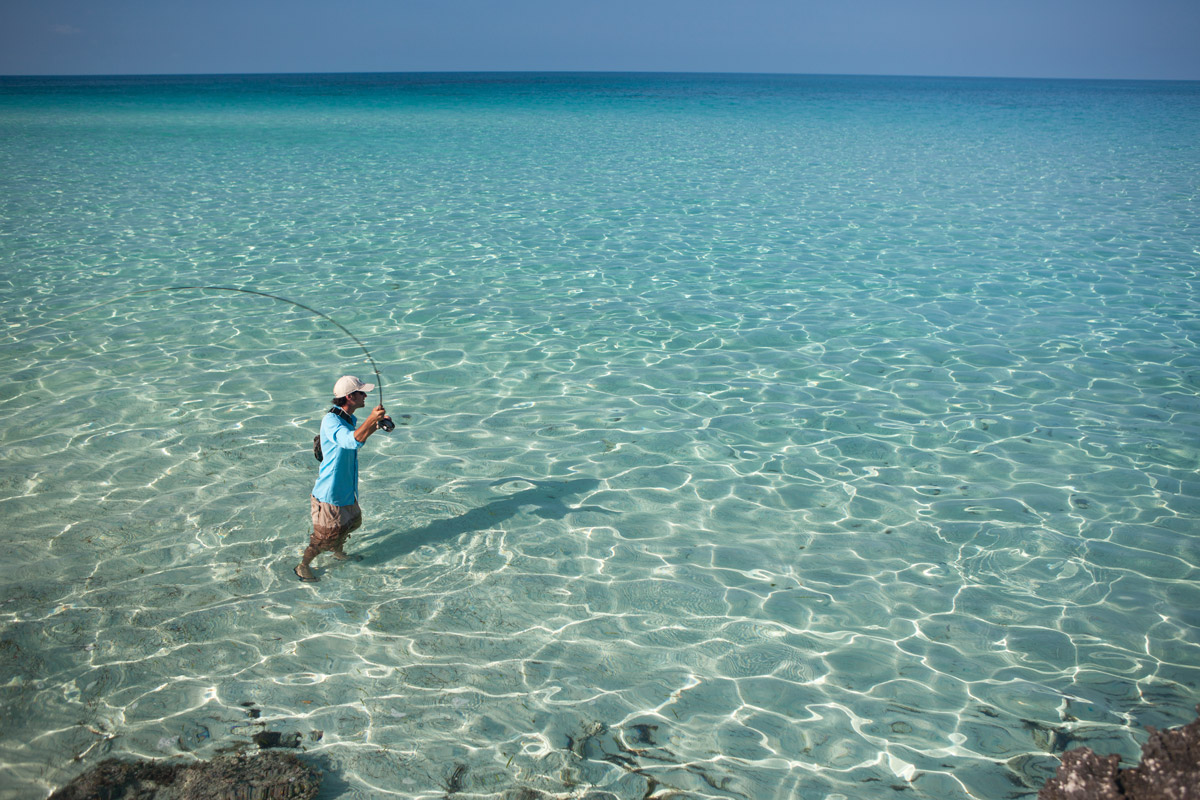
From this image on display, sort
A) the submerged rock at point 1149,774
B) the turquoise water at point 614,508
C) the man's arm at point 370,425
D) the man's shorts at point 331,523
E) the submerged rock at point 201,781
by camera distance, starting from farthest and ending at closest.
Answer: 1. the man's shorts at point 331,523
2. the man's arm at point 370,425
3. the turquoise water at point 614,508
4. the submerged rock at point 201,781
5. the submerged rock at point 1149,774

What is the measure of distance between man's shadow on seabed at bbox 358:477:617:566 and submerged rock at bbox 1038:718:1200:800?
3.90 meters

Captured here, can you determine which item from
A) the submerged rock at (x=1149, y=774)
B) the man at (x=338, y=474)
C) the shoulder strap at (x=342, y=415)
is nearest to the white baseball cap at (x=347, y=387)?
the man at (x=338, y=474)

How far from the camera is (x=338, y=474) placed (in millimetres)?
5469

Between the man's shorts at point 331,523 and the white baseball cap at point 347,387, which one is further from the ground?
the white baseball cap at point 347,387

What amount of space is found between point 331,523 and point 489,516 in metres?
1.39

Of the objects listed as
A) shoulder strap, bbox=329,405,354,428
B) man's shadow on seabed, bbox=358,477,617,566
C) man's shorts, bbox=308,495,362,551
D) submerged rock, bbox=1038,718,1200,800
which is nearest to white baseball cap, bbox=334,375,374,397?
shoulder strap, bbox=329,405,354,428

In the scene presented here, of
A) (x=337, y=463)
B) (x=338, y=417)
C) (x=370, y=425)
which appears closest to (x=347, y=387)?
(x=338, y=417)

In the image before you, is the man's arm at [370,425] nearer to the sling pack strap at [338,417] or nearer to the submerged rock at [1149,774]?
the sling pack strap at [338,417]

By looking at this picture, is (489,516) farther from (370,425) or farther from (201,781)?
(201,781)

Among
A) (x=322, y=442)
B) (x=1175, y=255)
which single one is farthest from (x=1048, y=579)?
(x=1175, y=255)

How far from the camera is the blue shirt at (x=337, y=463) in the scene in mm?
5272

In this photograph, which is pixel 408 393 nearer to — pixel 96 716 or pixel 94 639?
pixel 94 639

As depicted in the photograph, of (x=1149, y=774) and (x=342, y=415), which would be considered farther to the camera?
(x=342, y=415)

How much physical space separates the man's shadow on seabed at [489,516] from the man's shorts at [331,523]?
0.36 metres
